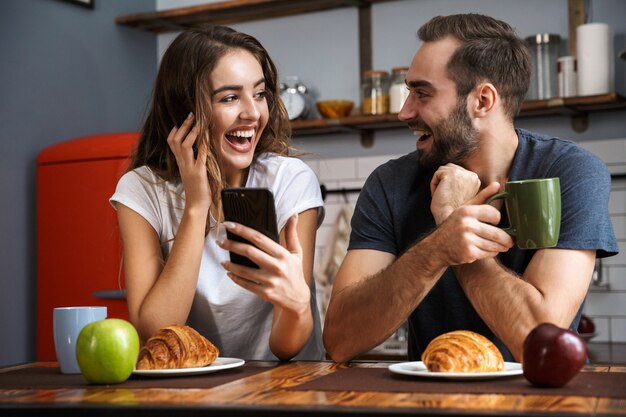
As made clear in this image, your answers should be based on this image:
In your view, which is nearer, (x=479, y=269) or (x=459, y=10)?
(x=479, y=269)

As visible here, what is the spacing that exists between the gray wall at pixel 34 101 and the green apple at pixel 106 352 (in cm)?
238

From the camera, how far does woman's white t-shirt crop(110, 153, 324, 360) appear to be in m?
2.16

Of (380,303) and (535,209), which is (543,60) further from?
(535,209)

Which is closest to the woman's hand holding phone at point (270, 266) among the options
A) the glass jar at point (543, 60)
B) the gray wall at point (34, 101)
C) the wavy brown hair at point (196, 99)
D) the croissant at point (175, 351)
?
the croissant at point (175, 351)

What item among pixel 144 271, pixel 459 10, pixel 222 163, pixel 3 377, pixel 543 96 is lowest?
pixel 3 377

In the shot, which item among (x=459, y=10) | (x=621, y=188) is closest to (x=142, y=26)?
(x=459, y=10)

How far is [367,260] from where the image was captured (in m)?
2.14

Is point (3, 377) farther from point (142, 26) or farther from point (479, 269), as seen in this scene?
point (142, 26)

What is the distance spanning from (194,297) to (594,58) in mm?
2122

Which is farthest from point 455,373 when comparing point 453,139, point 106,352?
point 453,139

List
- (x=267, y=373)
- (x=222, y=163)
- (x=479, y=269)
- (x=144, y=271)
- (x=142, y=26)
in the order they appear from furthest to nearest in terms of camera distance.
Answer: (x=142, y=26)
(x=222, y=163)
(x=144, y=271)
(x=479, y=269)
(x=267, y=373)

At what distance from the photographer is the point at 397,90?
152 inches

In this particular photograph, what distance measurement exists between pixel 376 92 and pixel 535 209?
2.37 m

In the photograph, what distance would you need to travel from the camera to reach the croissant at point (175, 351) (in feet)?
5.34
